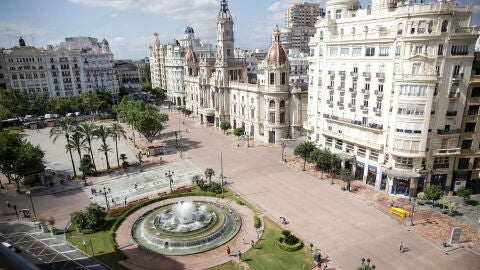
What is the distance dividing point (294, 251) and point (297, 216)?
9.54 m

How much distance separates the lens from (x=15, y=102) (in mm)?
117875

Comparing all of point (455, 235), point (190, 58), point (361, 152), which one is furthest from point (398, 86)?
point (190, 58)

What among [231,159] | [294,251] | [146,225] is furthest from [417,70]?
[146,225]

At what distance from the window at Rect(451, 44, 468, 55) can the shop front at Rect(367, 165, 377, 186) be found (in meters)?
23.5

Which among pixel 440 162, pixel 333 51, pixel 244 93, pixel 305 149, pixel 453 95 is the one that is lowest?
pixel 305 149

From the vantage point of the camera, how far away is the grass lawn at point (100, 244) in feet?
135

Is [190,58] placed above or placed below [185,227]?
above

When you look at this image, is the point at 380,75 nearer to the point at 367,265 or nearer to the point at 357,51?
the point at 357,51

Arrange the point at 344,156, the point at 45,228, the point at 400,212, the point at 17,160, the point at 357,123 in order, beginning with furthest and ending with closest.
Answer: the point at 344,156, the point at 357,123, the point at 17,160, the point at 400,212, the point at 45,228

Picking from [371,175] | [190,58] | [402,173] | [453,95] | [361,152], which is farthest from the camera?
[190,58]

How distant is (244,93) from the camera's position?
10031 cm

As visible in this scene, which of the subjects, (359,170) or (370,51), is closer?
(370,51)

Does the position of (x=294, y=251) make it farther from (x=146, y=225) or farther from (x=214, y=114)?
(x=214, y=114)

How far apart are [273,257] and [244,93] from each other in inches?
2593
